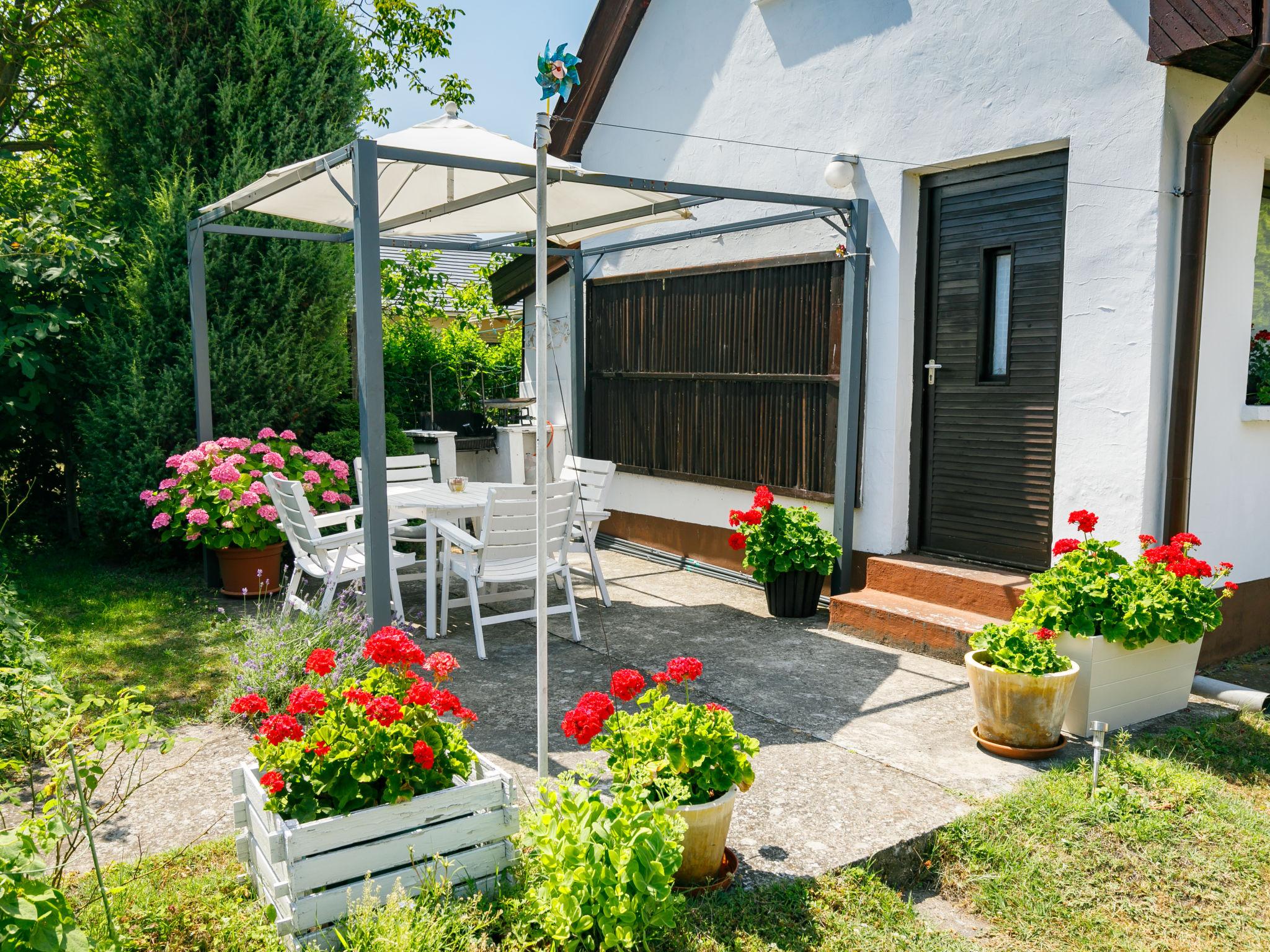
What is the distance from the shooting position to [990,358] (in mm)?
6113

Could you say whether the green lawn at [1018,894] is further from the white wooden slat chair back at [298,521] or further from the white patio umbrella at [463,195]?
the white wooden slat chair back at [298,521]

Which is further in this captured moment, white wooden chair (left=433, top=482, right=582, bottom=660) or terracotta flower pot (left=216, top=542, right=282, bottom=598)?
terracotta flower pot (left=216, top=542, right=282, bottom=598)

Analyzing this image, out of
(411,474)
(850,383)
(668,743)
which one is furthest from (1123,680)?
(411,474)

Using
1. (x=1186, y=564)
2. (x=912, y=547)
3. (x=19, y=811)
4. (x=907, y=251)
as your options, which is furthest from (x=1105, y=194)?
(x=19, y=811)

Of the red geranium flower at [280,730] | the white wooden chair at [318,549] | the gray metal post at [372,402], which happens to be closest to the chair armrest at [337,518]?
the white wooden chair at [318,549]

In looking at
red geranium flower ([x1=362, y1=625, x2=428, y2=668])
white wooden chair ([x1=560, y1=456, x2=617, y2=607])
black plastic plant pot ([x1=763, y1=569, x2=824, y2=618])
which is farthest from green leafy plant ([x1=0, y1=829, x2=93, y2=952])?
black plastic plant pot ([x1=763, y1=569, x2=824, y2=618])

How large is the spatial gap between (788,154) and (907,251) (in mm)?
1406

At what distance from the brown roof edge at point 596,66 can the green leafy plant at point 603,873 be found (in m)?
6.97

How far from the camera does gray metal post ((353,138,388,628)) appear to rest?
15.6 ft

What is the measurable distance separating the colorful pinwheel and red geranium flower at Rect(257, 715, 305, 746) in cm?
198

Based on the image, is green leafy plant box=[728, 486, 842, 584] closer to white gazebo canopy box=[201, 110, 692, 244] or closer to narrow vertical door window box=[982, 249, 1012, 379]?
narrow vertical door window box=[982, 249, 1012, 379]

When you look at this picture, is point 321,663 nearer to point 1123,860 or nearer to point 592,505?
point 1123,860

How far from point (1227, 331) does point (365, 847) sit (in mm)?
5137

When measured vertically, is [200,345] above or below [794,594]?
above
